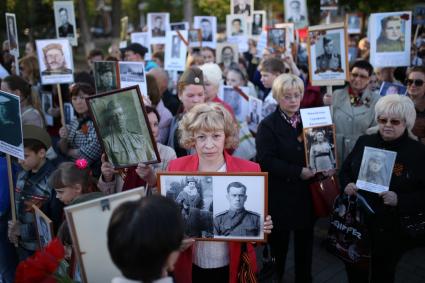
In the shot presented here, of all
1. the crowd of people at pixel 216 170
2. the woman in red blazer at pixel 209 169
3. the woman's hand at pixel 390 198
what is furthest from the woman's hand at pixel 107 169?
the woman's hand at pixel 390 198

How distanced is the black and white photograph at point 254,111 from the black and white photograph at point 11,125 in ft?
9.62

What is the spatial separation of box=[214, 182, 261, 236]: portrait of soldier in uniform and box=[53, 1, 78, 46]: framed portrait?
694 centimetres

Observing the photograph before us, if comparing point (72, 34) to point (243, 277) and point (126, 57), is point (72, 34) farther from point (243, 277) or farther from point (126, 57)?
point (243, 277)

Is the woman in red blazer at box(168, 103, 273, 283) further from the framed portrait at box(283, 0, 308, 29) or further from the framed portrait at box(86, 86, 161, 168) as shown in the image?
the framed portrait at box(283, 0, 308, 29)

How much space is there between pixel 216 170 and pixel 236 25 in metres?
7.22

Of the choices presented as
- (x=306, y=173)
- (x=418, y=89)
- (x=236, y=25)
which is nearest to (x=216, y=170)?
(x=306, y=173)

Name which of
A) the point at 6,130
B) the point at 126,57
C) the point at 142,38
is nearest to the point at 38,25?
the point at 142,38

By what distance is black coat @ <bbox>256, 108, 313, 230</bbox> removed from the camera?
3.47 m

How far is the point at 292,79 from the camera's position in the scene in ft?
11.8

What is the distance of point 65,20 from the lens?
8289mm

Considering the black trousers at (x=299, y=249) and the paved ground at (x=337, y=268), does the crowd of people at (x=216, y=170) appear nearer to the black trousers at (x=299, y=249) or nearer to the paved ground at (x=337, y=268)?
the black trousers at (x=299, y=249)

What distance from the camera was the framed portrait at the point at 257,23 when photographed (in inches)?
402

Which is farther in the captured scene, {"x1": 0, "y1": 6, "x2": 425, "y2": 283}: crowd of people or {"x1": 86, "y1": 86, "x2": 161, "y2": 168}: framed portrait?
{"x1": 86, "y1": 86, "x2": 161, "y2": 168}: framed portrait

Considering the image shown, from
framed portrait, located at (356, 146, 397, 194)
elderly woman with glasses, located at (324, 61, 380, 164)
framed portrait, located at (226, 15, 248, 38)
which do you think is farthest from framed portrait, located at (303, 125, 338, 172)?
framed portrait, located at (226, 15, 248, 38)
